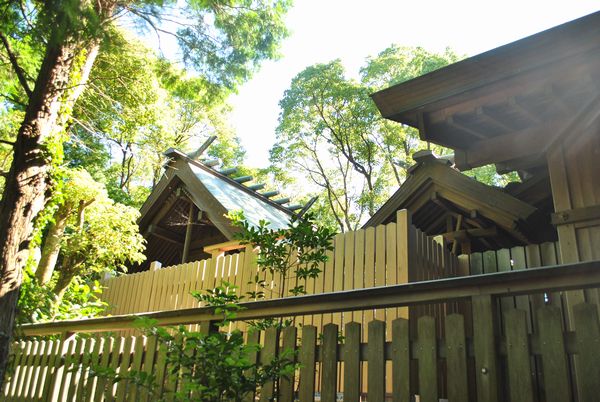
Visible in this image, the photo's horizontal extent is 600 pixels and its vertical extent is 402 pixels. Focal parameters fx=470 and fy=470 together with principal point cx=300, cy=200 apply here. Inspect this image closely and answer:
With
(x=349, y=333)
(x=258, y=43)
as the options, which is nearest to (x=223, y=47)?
(x=258, y=43)

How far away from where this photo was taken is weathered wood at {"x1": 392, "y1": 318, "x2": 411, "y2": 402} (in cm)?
203

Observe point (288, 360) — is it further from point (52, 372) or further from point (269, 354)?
point (52, 372)

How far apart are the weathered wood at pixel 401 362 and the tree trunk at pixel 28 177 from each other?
125 inches

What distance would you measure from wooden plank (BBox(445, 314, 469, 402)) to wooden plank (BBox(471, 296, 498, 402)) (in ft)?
0.18

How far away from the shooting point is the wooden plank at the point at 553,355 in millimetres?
1668

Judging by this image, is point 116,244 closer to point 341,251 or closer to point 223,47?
point 223,47

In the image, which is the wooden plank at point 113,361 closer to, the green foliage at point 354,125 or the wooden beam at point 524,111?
the wooden beam at point 524,111

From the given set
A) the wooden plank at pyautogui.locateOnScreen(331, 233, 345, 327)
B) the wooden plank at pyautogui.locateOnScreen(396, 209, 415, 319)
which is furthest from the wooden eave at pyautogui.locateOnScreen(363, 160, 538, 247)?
the wooden plank at pyautogui.locateOnScreen(331, 233, 345, 327)

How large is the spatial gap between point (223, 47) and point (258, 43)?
53 cm

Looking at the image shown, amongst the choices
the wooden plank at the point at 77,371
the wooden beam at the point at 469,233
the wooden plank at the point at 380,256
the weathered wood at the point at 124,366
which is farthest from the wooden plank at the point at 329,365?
the wooden beam at the point at 469,233

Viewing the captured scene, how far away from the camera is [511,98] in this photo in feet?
13.7

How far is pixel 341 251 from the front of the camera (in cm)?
469

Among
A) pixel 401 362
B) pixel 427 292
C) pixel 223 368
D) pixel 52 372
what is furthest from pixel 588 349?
pixel 52 372

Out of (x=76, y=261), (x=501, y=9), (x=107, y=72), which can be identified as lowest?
(x=76, y=261)
